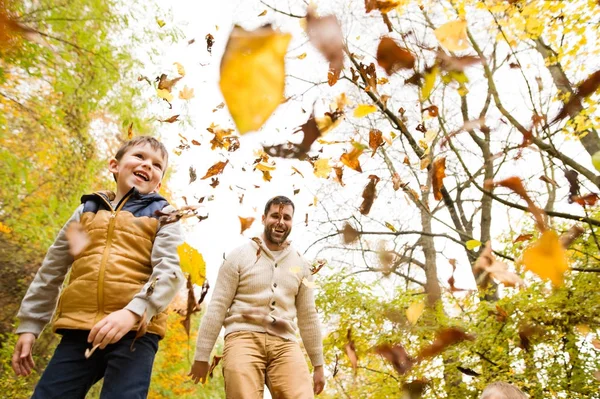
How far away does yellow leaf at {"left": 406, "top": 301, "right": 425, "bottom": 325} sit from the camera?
18.6 feet

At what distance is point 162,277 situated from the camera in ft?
5.08

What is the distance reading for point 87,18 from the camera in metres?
5.09

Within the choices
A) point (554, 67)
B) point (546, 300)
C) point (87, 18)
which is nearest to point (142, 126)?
point (87, 18)

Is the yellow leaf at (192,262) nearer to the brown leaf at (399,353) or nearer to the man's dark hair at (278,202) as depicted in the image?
the man's dark hair at (278,202)

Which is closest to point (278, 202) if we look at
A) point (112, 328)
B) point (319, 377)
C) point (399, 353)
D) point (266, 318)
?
point (266, 318)

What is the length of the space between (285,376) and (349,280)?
502 cm

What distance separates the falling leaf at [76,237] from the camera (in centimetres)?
169

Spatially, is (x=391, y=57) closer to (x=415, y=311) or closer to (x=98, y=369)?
(x=98, y=369)

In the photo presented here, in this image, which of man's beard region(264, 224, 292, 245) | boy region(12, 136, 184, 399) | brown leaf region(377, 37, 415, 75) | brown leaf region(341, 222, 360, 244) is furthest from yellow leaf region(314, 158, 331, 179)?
boy region(12, 136, 184, 399)

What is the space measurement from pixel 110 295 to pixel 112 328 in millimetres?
201

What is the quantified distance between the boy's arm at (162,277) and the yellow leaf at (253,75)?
0.93m

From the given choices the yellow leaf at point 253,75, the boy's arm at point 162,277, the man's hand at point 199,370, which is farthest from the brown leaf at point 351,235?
the yellow leaf at point 253,75

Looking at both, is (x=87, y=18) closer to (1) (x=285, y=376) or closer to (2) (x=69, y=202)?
(2) (x=69, y=202)

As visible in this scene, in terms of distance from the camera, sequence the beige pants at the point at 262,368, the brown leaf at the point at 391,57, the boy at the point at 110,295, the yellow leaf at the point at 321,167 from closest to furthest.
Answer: the boy at the point at 110,295, the brown leaf at the point at 391,57, the beige pants at the point at 262,368, the yellow leaf at the point at 321,167
